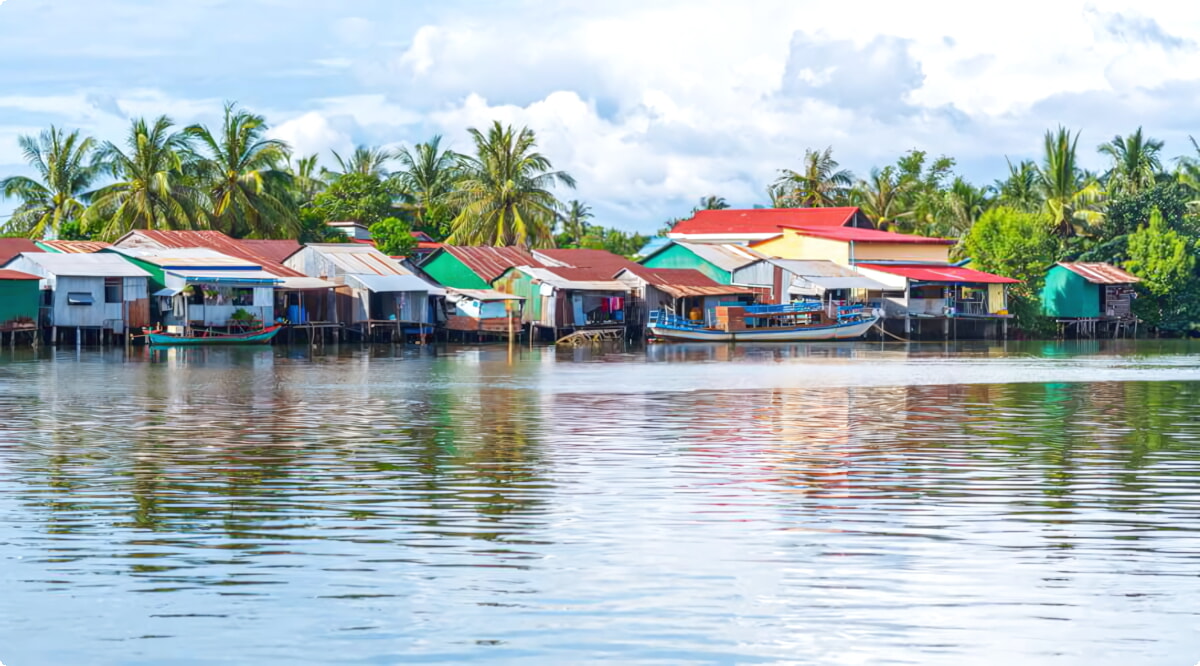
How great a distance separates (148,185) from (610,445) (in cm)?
3797

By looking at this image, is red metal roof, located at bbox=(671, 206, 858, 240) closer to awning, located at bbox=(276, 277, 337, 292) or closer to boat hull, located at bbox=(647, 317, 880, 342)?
boat hull, located at bbox=(647, 317, 880, 342)

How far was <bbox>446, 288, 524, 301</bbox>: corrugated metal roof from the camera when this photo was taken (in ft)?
168

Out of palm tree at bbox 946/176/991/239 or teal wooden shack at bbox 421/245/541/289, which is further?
palm tree at bbox 946/176/991/239

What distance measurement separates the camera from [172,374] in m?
31.0

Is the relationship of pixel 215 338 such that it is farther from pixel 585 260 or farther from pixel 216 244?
pixel 585 260

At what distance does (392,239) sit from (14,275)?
590 inches

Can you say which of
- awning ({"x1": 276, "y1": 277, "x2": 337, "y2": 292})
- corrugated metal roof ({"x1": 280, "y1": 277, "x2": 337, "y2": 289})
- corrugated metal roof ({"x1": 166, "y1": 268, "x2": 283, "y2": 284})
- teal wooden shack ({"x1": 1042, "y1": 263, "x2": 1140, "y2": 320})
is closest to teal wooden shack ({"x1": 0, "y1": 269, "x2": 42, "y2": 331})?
corrugated metal roof ({"x1": 166, "y1": 268, "x2": 283, "y2": 284})

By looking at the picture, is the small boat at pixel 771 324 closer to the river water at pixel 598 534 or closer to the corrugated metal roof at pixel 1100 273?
the corrugated metal roof at pixel 1100 273

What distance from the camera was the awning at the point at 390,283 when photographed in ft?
159

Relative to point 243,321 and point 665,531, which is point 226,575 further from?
point 243,321

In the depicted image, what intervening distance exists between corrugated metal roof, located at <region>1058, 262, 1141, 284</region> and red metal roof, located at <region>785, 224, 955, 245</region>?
5.21m

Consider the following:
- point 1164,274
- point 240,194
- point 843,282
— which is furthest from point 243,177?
point 1164,274

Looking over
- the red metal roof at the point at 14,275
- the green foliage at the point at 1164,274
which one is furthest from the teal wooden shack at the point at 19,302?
the green foliage at the point at 1164,274

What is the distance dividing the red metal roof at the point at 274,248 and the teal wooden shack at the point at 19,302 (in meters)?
8.27
